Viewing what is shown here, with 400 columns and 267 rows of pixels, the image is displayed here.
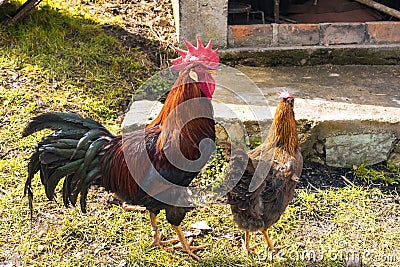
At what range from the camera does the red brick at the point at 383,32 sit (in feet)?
17.4

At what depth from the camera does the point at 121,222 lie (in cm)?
393

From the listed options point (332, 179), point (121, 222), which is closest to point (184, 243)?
point (121, 222)

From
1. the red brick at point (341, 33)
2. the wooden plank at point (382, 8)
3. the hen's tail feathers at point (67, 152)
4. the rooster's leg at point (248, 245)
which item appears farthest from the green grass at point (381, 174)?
the hen's tail feathers at point (67, 152)

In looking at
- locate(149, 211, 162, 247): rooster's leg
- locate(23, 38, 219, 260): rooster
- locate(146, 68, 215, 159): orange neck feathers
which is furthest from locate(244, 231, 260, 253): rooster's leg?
locate(146, 68, 215, 159): orange neck feathers

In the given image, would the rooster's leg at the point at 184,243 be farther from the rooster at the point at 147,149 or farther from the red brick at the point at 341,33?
the red brick at the point at 341,33

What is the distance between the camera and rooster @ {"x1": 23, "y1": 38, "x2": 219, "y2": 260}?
322cm

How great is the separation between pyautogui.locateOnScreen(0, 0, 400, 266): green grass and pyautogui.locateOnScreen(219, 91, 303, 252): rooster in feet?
1.49

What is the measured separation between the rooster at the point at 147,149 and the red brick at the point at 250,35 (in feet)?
6.55

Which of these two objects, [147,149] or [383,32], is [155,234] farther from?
[383,32]

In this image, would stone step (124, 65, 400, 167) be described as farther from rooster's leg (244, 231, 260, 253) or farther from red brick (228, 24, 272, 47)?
rooster's leg (244, 231, 260, 253)

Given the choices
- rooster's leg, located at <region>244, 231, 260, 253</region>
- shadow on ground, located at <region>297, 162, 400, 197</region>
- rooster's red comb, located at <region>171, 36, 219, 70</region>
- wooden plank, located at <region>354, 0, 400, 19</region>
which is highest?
wooden plank, located at <region>354, 0, 400, 19</region>

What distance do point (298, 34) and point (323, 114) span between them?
1237 millimetres

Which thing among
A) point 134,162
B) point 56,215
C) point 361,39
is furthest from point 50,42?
point 361,39

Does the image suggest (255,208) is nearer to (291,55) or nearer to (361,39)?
(291,55)
